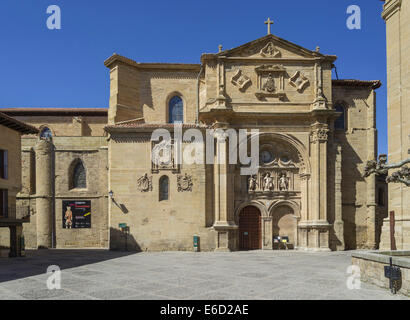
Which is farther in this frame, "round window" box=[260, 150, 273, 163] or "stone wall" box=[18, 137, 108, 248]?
"stone wall" box=[18, 137, 108, 248]

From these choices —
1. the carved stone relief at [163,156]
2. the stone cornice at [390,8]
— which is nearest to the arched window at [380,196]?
the stone cornice at [390,8]

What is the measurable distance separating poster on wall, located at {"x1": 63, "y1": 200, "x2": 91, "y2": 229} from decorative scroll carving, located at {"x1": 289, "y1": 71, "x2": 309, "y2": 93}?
55.7 ft

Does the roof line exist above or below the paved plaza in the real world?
above

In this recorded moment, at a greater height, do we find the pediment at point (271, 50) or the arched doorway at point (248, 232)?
the pediment at point (271, 50)

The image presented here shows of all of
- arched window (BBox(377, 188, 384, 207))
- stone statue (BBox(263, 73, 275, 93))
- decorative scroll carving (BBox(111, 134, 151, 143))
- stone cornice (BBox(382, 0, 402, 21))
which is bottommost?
arched window (BBox(377, 188, 384, 207))

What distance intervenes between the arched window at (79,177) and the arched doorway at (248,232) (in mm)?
12409

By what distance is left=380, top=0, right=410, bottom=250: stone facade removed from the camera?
17938 millimetres

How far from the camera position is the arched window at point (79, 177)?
2892cm

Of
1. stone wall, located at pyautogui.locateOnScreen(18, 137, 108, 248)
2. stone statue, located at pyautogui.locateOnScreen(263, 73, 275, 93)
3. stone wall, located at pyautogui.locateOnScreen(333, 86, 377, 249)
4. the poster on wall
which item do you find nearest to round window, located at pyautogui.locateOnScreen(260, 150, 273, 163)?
stone statue, located at pyautogui.locateOnScreen(263, 73, 275, 93)

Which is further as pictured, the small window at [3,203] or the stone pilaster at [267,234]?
the stone pilaster at [267,234]

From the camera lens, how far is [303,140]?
2533 centimetres

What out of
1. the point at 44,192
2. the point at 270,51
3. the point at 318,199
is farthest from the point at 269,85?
the point at 44,192

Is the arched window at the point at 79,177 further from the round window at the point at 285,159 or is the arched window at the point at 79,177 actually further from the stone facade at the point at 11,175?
the round window at the point at 285,159

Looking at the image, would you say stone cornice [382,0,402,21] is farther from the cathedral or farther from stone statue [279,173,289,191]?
stone statue [279,173,289,191]
